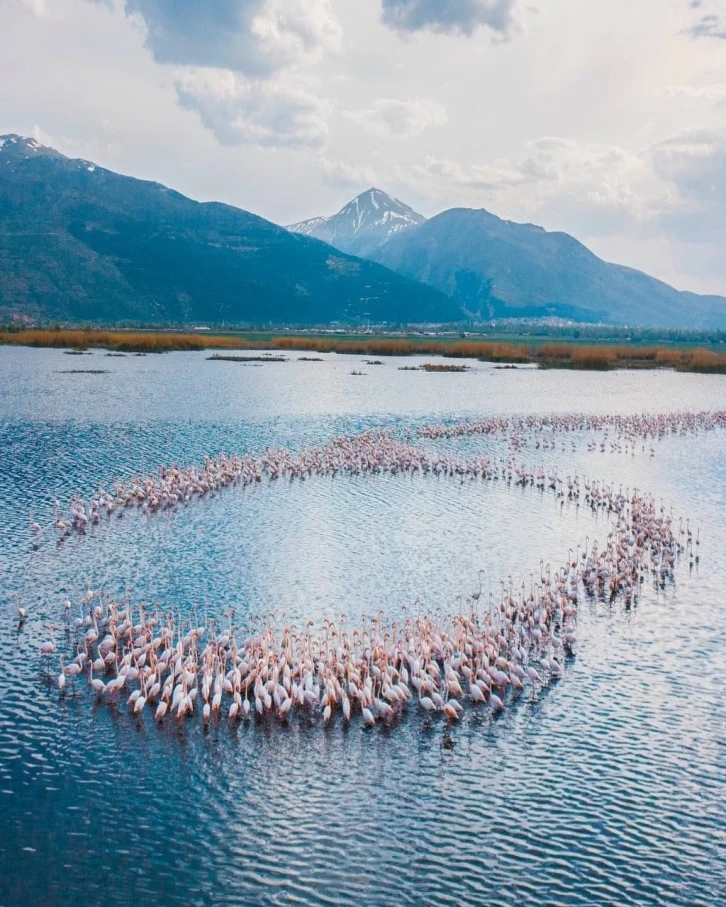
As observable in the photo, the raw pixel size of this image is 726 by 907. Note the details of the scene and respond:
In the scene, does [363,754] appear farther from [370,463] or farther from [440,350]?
[440,350]

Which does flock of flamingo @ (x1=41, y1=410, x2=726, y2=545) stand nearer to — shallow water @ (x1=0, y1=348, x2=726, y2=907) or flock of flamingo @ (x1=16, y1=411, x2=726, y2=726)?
shallow water @ (x1=0, y1=348, x2=726, y2=907)

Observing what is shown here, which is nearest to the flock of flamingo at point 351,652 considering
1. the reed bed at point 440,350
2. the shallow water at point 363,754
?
the shallow water at point 363,754

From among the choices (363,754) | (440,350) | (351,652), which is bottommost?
(363,754)

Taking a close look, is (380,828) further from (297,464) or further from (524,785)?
(297,464)

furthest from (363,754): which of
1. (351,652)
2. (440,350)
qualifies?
(440,350)

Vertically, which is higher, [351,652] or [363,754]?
[351,652]

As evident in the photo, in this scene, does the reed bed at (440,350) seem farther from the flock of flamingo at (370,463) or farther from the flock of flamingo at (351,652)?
the flock of flamingo at (351,652)

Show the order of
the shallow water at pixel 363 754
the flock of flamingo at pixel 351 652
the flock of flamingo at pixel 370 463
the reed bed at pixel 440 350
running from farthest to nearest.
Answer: the reed bed at pixel 440 350
the flock of flamingo at pixel 370 463
the flock of flamingo at pixel 351 652
the shallow water at pixel 363 754

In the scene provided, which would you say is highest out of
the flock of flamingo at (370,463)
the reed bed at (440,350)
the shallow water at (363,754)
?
the reed bed at (440,350)

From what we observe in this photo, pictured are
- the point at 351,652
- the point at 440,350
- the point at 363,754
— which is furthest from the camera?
the point at 440,350

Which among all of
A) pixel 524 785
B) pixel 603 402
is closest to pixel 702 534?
pixel 524 785
